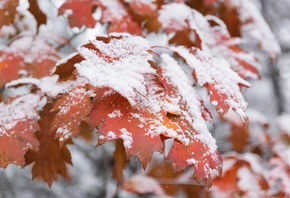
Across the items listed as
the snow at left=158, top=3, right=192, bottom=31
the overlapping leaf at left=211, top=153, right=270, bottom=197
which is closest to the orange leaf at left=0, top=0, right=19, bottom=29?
the snow at left=158, top=3, right=192, bottom=31

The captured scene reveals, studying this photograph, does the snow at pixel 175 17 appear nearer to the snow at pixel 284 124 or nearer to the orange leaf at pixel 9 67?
the orange leaf at pixel 9 67

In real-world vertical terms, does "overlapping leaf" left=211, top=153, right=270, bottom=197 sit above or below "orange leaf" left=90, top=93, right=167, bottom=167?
below

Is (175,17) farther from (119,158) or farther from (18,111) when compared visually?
(18,111)

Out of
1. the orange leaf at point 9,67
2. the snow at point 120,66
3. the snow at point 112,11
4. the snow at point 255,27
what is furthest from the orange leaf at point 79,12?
the snow at point 255,27

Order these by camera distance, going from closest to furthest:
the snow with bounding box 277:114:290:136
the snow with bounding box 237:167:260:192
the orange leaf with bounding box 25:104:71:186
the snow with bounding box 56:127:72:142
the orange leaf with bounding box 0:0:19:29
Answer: the snow with bounding box 56:127:72:142 < the orange leaf with bounding box 25:104:71:186 < the orange leaf with bounding box 0:0:19:29 < the snow with bounding box 237:167:260:192 < the snow with bounding box 277:114:290:136

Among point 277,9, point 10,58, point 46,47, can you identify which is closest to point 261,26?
point 46,47

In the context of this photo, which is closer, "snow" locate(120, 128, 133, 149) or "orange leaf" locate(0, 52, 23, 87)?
"snow" locate(120, 128, 133, 149)

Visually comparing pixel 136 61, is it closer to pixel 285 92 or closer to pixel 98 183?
pixel 98 183

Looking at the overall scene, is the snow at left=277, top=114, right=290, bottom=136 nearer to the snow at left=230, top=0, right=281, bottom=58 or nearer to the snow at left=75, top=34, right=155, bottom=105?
the snow at left=230, top=0, right=281, bottom=58

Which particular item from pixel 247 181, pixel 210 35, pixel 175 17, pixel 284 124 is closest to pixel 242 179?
pixel 247 181
